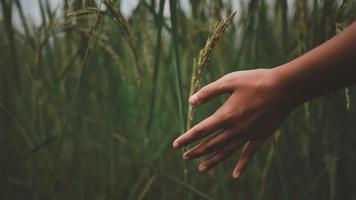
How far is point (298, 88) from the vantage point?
65cm

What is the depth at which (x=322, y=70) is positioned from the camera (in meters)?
0.61

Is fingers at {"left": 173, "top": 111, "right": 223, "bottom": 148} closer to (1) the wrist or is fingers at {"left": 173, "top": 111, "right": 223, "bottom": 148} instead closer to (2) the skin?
(2) the skin

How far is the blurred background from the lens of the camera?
1040 mm

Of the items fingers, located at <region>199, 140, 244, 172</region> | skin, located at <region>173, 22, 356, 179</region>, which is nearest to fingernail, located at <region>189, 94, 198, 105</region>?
skin, located at <region>173, 22, 356, 179</region>

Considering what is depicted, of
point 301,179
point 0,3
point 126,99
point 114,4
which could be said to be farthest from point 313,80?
point 126,99

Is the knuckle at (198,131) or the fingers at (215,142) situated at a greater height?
the knuckle at (198,131)

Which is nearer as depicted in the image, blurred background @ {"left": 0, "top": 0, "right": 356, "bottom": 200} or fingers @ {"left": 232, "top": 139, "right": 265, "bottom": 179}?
fingers @ {"left": 232, "top": 139, "right": 265, "bottom": 179}

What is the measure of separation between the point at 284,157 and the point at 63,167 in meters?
0.97

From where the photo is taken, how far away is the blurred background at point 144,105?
104cm

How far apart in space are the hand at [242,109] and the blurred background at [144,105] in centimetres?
17

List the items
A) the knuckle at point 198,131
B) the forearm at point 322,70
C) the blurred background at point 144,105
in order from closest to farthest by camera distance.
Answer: the forearm at point 322,70 < the knuckle at point 198,131 < the blurred background at point 144,105

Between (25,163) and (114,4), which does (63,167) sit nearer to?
(25,163)

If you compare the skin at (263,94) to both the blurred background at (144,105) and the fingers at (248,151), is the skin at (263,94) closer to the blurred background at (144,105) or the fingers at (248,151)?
the fingers at (248,151)

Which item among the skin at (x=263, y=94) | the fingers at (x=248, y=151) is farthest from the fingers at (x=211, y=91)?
the fingers at (x=248, y=151)
